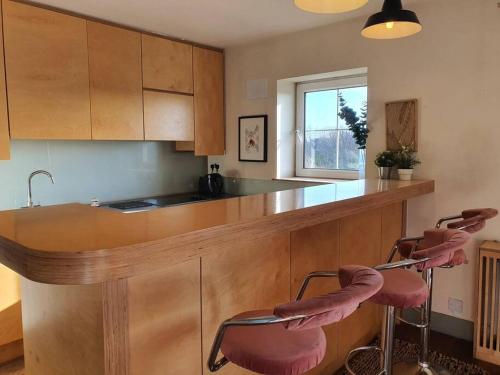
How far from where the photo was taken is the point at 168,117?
3.29 metres

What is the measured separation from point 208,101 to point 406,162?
187 cm

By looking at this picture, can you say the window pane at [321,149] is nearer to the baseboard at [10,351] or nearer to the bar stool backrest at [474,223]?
the bar stool backrest at [474,223]

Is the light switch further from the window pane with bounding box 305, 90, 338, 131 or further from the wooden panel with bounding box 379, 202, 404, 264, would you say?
the wooden panel with bounding box 379, 202, 404, 264

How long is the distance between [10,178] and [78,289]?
6.54ft

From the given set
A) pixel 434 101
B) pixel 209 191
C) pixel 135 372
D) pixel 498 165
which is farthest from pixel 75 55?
pixel 498 165

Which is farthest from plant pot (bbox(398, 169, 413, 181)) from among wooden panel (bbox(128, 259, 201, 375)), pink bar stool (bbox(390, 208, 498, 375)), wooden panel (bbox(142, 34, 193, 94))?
wooden panel (bbox(142, 34, 193, 94))

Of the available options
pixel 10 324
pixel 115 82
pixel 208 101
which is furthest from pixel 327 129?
pixel 10 324

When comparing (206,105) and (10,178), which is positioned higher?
(206,105)

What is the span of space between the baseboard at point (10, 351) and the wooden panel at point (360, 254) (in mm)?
2098

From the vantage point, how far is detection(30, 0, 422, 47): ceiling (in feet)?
8.36

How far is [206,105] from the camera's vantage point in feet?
11.8

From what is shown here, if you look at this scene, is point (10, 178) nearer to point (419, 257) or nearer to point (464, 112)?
point (419, 257)

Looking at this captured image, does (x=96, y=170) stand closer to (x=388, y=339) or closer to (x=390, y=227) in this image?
(x=390, y=227)

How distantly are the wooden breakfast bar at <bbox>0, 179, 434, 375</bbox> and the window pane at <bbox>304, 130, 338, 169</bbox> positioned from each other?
150 centimetres
